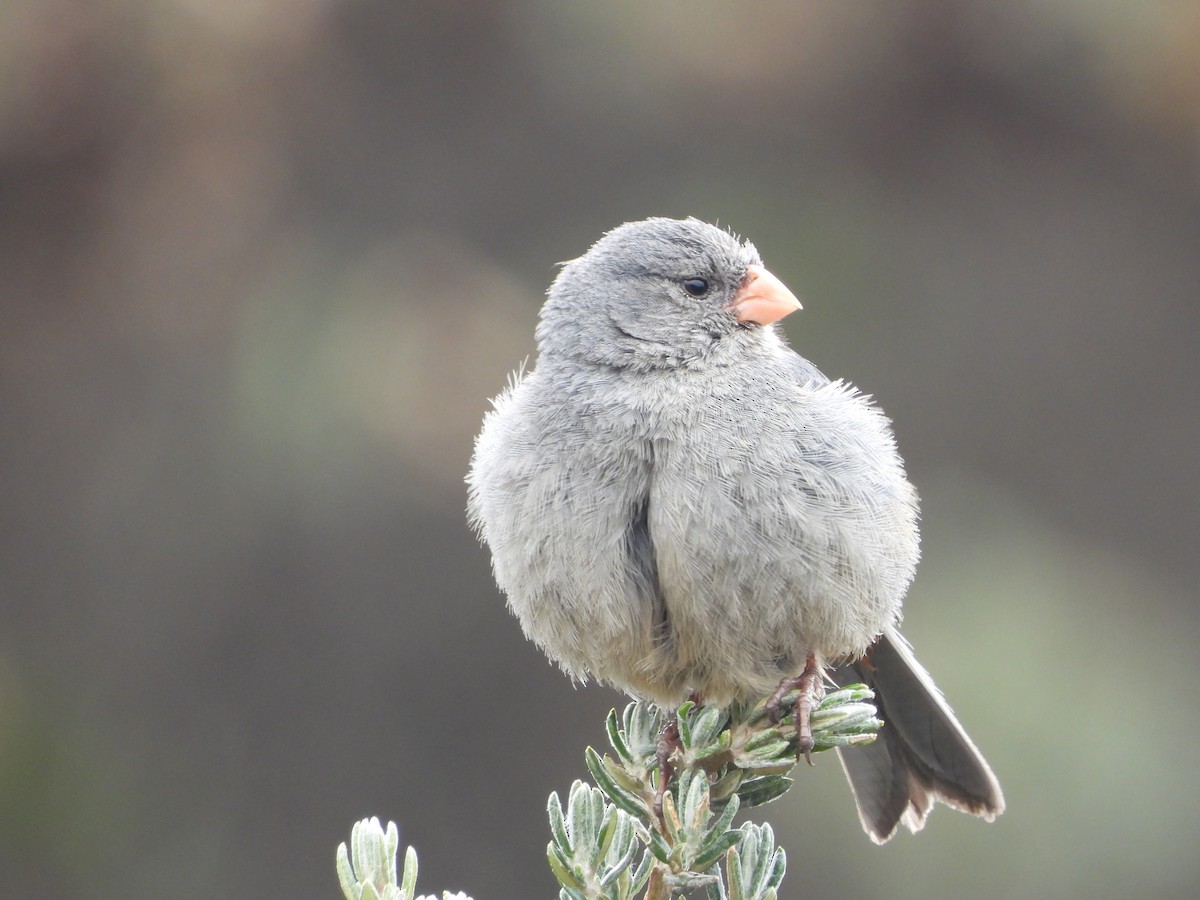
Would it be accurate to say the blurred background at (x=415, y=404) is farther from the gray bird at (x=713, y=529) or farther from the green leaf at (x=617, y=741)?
the green leaf at (x=617, y=741)

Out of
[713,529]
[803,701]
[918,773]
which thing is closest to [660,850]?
[803,701]

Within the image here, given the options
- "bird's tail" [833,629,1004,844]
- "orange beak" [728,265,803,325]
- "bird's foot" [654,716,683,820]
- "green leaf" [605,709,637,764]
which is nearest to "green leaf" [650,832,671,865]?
"bird's foot" [654,716,683,820]

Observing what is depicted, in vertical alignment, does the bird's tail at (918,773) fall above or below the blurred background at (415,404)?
below

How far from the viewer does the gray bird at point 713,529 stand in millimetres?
2854

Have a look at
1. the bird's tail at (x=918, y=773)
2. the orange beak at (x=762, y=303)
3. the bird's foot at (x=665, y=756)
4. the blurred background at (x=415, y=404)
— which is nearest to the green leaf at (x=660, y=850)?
the bird's foot at (x=665, y=756)

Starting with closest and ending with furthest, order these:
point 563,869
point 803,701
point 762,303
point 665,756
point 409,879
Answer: point 409,879
point 563,869
point 665,756
point 803,701
point 762,303

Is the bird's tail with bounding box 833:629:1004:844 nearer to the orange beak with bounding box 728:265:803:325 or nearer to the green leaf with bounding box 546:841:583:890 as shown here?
the orange beak with bounding box 728:265:803:325

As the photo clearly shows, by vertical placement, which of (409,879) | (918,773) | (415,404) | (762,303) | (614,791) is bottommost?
(409,879)

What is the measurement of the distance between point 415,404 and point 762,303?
1786mm

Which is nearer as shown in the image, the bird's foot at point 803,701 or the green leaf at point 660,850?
the green leaf at point 660,850

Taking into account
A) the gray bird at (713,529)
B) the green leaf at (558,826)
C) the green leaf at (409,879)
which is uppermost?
the gray bird at (713,529)

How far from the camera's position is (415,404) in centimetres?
488

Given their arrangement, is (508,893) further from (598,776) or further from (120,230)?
(598,776)

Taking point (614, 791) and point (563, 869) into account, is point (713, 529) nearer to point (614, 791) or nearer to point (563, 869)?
point (614, 791)
